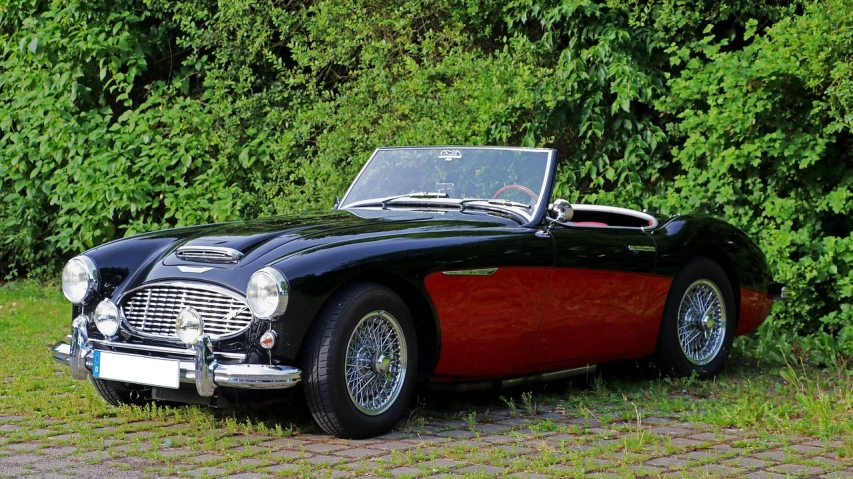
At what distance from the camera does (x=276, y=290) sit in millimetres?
4750

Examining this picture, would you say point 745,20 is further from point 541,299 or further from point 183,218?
point 183,218

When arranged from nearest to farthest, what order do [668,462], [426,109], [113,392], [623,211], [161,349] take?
[668,462] → [161,349] → [113,392] → [623,211] → [426,109]

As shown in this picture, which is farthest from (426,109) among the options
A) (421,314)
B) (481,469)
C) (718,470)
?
(718,470)

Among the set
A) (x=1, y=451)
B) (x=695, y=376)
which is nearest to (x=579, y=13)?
(x=695, y=376)

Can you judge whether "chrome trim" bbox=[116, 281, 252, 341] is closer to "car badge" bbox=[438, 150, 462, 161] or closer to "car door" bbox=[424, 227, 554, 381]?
"car door" bbox=[424, 227, 554, 381]

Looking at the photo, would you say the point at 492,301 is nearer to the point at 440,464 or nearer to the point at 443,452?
the point at 443,452

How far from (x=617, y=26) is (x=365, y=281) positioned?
5201mm

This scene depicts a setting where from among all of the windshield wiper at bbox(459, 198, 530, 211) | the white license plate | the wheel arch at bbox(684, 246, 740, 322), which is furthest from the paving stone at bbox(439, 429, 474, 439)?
the wheel arch at bbox(684, 246, 740, 322)

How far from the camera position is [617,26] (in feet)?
31.1

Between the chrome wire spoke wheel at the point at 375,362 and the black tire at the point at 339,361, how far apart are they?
0.04 m

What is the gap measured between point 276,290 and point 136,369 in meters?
0.81

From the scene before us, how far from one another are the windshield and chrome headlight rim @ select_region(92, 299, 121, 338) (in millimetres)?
1848

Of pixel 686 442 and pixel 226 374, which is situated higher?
pixel 226 374

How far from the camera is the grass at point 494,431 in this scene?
15.1 feet
